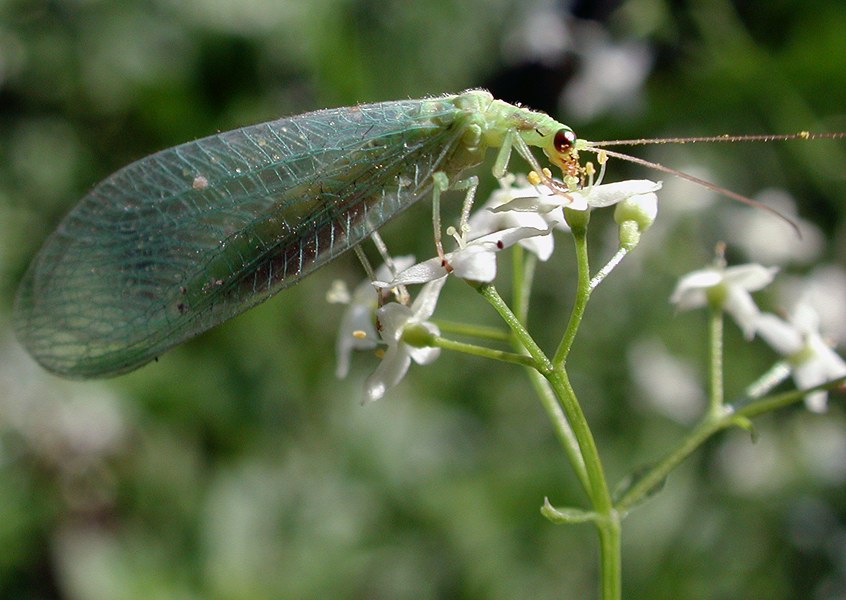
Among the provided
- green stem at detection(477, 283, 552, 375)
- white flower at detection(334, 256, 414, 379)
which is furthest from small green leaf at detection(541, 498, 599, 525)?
white flower at detection(334, 256, 414, 379)

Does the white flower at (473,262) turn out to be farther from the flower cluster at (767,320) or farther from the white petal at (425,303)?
the flower cluster at (767,320)

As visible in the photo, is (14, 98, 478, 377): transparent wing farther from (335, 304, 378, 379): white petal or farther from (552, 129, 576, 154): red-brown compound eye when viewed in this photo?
(552, 129, 576, 154): red-brown compound eye

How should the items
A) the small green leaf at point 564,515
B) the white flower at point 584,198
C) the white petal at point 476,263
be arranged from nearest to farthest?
the small green leaf at point 564,515 → the white petal at point 476,263 → the white flower at point 584,198

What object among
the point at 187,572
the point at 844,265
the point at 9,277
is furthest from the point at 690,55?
the point at 9,277

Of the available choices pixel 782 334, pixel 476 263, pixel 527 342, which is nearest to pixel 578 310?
pixel 527 342

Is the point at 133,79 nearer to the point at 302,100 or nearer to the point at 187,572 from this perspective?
the point at 302,100

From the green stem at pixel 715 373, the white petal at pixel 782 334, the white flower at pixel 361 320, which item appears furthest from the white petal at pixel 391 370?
the white petal at pixel 782 334
